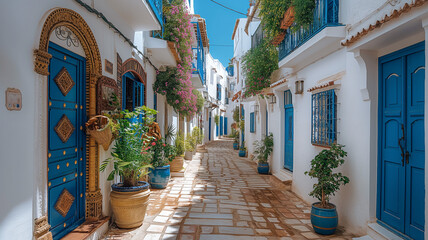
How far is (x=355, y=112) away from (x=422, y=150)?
1213 mm

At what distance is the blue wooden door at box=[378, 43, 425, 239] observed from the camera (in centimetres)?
311

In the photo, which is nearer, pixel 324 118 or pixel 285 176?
pixel 324 118

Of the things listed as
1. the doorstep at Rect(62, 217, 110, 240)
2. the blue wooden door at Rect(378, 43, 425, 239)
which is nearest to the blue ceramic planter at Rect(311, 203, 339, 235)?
the blue wooden door at Rect(378, 43, 425, 239)

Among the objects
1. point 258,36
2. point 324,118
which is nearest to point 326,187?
point 324,118

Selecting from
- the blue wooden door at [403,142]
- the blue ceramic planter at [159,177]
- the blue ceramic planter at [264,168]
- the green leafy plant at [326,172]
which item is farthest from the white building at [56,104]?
the blue ceramic planter at [264,168]

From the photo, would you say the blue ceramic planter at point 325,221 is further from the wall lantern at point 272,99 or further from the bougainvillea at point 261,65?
the bougainvillea at point 261,65

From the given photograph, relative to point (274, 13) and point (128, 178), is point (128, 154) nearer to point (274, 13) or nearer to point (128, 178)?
point (128, 178)

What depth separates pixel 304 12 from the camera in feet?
17.6

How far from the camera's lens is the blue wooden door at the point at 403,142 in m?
3.11

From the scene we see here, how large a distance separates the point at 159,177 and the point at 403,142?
5.16 meters

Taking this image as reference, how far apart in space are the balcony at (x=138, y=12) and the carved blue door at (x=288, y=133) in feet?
14.0

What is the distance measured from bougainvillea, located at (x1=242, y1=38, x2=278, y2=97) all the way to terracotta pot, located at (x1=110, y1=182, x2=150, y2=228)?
5740mm

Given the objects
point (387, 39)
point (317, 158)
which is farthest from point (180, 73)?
point (387, 39)

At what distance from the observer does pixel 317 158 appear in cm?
430
